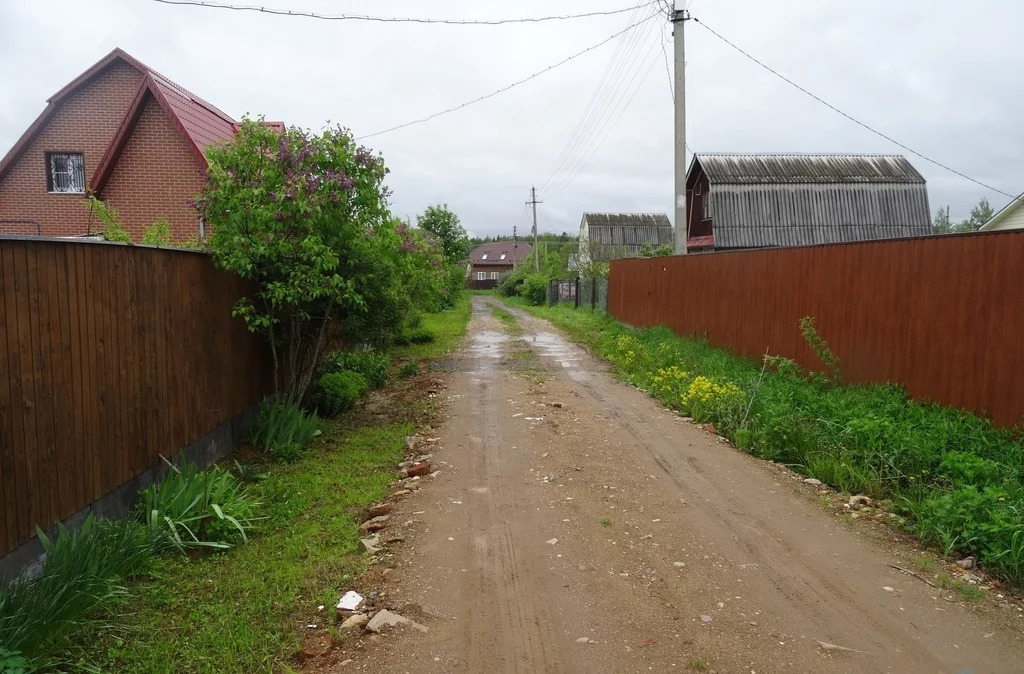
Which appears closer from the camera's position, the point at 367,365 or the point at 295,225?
the point at 295,225

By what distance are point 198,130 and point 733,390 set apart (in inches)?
523

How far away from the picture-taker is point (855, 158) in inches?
1051

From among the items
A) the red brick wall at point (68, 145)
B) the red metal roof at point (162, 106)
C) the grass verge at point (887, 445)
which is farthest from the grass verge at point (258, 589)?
the red brick wall at point (68, 145)

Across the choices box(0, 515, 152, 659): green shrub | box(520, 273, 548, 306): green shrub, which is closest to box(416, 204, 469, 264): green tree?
box(520, 273, 548, 306): green shrub

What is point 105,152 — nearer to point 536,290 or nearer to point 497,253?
point 536,290

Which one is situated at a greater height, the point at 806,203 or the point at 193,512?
the point at 806,203

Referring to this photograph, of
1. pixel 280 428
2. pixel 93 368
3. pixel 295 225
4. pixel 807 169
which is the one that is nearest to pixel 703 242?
pixel 807 169

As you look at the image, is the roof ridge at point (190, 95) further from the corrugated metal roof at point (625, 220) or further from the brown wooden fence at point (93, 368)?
the corrugated metal roof at point (625, 220)

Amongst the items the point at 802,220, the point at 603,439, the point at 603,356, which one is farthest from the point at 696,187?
the point at 603,439

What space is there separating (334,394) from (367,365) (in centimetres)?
261

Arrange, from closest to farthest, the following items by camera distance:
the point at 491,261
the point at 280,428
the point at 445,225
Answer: the point at 280,428 → the point at 445,225 → the point at 491,261

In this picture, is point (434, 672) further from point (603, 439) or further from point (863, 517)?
point (603, 439)

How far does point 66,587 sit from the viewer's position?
355 centimetres

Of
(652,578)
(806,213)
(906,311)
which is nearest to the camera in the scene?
(652,578)
